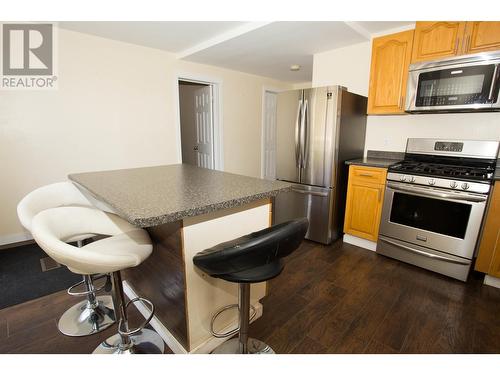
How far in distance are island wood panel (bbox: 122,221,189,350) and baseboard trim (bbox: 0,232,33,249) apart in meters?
2.12

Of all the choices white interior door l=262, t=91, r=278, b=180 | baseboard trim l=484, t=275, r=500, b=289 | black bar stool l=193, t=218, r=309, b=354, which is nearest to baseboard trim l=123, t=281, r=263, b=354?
black bar stool l=193, t=218, r=309, b=354

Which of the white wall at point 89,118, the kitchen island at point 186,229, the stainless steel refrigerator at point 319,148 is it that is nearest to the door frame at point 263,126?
the white wall at point 89,118

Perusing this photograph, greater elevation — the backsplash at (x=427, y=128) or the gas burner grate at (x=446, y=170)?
the backsplash at (x=427, y=128)

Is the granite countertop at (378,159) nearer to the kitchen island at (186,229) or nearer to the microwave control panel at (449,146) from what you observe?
the microwave control panel at (449,146)

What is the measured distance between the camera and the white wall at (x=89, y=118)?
2.65 m

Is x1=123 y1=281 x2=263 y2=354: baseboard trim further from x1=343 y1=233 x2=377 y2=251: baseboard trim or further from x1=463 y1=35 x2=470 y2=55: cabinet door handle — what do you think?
x1=463 y1=35 x2=470 y2=55: cabinet door handle

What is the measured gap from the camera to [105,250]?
4.04 feet

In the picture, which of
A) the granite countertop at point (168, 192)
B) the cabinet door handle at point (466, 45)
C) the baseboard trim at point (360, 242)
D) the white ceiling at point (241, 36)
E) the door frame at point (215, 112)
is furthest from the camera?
the door frame at point (215, 112)

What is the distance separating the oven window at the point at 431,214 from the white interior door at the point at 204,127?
2893 millimetres

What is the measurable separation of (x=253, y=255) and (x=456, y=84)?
2.54 metres

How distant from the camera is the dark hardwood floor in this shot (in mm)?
1536

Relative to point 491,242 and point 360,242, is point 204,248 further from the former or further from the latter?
point 491,242

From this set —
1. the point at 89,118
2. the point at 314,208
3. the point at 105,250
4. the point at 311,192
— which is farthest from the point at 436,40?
the point at 89,118
